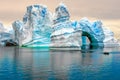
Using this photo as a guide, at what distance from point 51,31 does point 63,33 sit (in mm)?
16639

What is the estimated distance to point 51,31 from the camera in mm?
118250

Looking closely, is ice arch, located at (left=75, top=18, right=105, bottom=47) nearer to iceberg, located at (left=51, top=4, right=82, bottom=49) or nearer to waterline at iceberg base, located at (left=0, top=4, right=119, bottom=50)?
waterline at iceberg base, located at (left=0, top=4, right=119, bottom=50)

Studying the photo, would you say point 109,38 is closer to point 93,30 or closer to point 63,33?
point 93,30

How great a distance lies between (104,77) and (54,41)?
2643 inches

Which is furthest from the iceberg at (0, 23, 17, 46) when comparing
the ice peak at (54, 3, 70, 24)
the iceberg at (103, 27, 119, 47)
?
the ice peak at (54, 3, 70, 24)

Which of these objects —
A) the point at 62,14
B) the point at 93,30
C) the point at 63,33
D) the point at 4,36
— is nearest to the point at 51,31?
the point at 62,14

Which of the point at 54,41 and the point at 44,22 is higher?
the point at 44,22

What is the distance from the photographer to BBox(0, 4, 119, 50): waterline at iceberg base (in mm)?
102125

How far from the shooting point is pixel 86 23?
13625cm

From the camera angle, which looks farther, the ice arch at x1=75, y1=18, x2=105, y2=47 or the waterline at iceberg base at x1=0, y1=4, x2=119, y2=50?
the ice arch at x1=75, y1=18, x2=105, y2=47

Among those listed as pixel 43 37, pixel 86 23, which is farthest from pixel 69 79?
pixel 86 23

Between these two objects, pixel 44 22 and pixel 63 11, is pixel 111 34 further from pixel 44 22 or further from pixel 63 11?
pixel 63 11

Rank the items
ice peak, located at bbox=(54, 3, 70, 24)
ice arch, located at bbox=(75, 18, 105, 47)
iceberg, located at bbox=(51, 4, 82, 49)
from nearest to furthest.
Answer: iceberg, located at bbox=(51, 4, 82, 49), ice peak, located at bbox=(54, 3, 70, 24), ice arch, located at bbox=(75, 18, 105, 47)

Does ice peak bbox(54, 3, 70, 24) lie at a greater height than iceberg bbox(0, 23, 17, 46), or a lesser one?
greater
